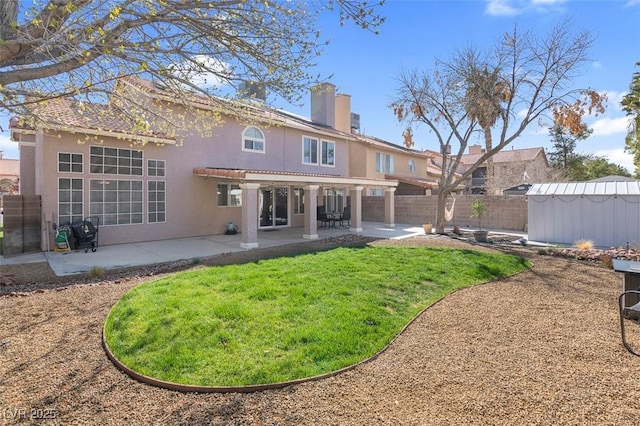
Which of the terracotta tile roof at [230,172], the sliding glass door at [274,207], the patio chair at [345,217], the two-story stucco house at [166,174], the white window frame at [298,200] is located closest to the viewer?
the two-story stucco house at [166,174]

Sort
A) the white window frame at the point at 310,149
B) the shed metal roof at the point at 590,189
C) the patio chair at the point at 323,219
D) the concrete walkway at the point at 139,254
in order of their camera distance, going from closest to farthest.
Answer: the concrete walkway at the point at 139,254 < the shed metal roof at the point at 590,189 < the patio chair at the point at 323,219 < the white window frame at the point at 310,149

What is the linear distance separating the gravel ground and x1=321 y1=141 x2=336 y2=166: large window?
631 inches

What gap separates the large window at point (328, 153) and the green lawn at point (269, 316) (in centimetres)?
1301

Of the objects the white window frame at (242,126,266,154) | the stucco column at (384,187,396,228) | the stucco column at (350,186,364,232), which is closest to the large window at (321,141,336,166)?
the stucco column at (384,187,396,228)

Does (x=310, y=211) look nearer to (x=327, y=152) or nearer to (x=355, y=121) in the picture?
(x=327, y=152)

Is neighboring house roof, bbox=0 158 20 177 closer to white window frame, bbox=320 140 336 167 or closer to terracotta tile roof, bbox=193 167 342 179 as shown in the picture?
terracotta tile roof, bbox=193 167 342 179

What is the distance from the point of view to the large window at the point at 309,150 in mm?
19703

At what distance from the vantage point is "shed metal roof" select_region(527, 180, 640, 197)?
13109 millimetres

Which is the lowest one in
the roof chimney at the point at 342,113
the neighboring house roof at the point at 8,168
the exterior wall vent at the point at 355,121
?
the neighboring house roof at the point at 8,168

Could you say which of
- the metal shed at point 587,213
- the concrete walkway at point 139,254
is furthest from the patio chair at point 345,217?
the metal shed at point 587,213

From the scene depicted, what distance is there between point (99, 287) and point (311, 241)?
26.7 feet

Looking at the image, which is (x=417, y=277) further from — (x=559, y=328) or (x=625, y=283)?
(x=625, y=283)

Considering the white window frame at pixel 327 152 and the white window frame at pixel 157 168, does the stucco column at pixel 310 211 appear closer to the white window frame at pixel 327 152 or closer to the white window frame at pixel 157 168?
the white window frame at pixel 157 168

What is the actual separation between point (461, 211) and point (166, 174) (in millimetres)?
15989
